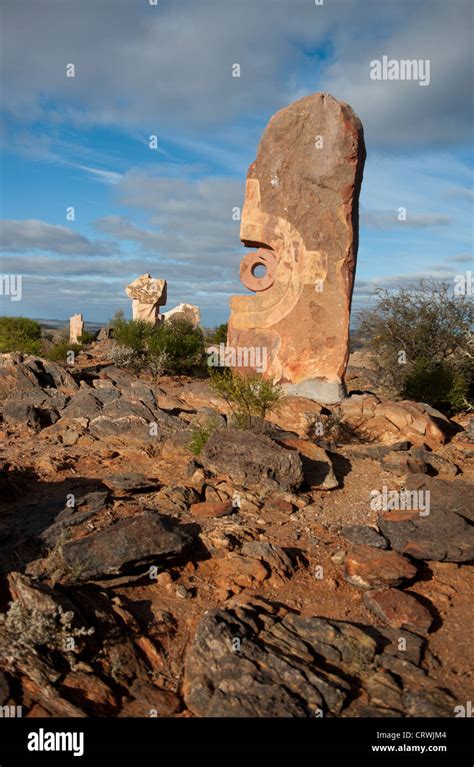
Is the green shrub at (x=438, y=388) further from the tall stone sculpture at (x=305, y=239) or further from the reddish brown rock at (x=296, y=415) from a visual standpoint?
the reddish brown rock at (x=296, y=415)

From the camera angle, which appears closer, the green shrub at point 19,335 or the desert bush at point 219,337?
the green shrub at point 19,335

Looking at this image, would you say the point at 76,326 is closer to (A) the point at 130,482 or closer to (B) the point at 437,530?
(A) the point at 130,482

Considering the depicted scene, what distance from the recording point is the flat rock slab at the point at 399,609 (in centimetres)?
394

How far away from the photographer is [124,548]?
412cm

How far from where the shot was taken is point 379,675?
336 centimetres

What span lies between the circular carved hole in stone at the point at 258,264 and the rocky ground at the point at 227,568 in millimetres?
2596

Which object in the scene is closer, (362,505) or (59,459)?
(362,505)

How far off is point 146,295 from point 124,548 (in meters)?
13.6

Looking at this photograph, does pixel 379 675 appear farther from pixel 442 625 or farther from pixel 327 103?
pixel 327 103

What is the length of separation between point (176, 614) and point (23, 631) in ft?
3.44

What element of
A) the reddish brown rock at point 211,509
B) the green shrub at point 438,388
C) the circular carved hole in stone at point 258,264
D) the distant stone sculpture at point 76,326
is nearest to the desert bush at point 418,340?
the green shrub at point 438,388

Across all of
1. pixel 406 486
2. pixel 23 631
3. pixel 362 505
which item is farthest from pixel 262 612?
pixel 406 486

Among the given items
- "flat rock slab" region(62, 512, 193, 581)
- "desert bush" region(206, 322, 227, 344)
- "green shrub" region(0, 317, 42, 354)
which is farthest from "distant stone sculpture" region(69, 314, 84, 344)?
"flat rock slab" region(62, 512, 193, 581)

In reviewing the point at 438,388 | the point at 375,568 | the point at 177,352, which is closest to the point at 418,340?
the point at 438,388
